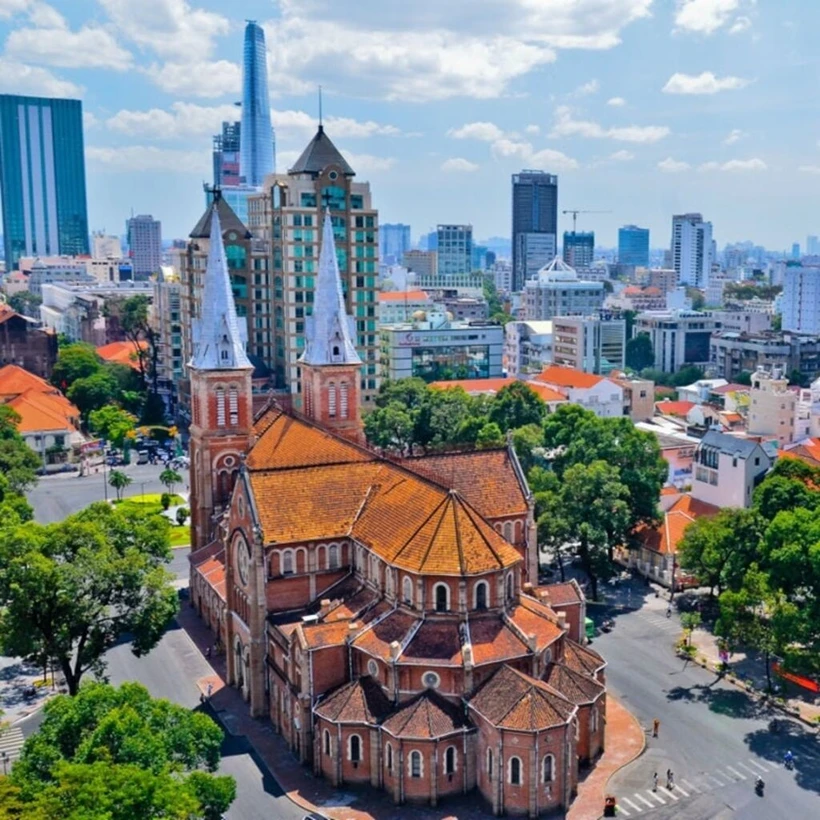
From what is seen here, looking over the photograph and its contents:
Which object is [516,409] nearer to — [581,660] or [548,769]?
[581,660]

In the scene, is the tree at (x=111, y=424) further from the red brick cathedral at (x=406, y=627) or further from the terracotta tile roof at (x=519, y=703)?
the terracotta tile roof at (x=519, y=703)

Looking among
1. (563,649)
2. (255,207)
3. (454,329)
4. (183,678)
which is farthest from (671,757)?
(454,329)

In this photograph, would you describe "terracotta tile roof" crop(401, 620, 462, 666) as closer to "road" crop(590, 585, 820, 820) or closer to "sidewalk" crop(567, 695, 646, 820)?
"sidewalk" crop(567, 695, 646, 820)

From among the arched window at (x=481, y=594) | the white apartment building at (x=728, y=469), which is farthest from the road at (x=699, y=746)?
the white apartment building at (x=728, y=469)

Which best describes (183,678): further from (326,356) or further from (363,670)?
(326,356)

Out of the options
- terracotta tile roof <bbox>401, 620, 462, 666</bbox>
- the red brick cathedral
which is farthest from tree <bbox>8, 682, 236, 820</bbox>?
terracotta tile roof <bbox>401, 620, 462, 666</bbox>

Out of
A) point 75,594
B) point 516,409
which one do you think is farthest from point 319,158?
point 75,594
